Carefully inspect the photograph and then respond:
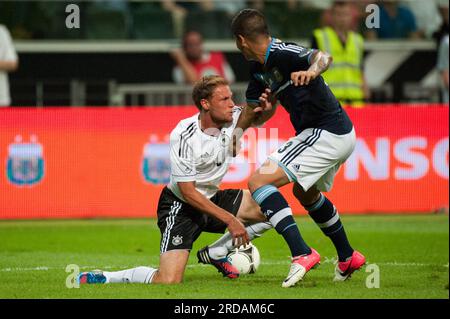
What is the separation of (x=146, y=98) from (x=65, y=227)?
4196mm

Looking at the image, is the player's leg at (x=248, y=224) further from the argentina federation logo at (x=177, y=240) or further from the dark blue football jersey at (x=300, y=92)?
the dark blue football jersey at (x=300, y=92)

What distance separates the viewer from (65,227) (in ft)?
44.0

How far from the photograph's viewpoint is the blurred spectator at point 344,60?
15.0 metres

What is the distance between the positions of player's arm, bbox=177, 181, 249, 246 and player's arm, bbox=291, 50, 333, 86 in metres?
1.15

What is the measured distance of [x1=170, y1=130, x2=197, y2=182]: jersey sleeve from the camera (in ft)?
26.8

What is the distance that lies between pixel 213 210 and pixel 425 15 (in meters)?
11.8

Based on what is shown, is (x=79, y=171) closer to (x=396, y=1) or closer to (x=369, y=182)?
(x=369, y=182)

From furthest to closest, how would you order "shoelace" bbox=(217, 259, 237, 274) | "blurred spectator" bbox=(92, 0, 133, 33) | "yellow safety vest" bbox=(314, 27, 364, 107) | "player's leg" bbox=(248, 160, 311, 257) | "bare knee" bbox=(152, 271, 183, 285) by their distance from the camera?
"blurred spectator" bbox=(92, 0, 133, 33) → "yellow safety vest" bbox=(314, 27, 364, 107) → "shoelace" bbox=(217, 259, 237, 274) → "bare knee" bbox=(152, 271, 183, 285) → "player's leg" bbox=(248, 160, 311, 257)

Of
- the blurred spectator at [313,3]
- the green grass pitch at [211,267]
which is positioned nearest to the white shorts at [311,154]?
the green grass pitch at [211,267]

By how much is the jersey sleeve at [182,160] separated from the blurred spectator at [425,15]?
439 inches

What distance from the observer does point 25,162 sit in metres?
14.2

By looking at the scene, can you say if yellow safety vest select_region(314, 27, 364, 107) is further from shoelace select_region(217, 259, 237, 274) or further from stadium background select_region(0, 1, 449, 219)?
shoelace select_region(217, 259, 237, 274)

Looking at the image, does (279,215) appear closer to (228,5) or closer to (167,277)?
(167,277)

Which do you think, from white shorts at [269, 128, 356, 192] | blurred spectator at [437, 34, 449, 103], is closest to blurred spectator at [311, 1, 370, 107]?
blurred spectator at [437, 34, 449, 103]
